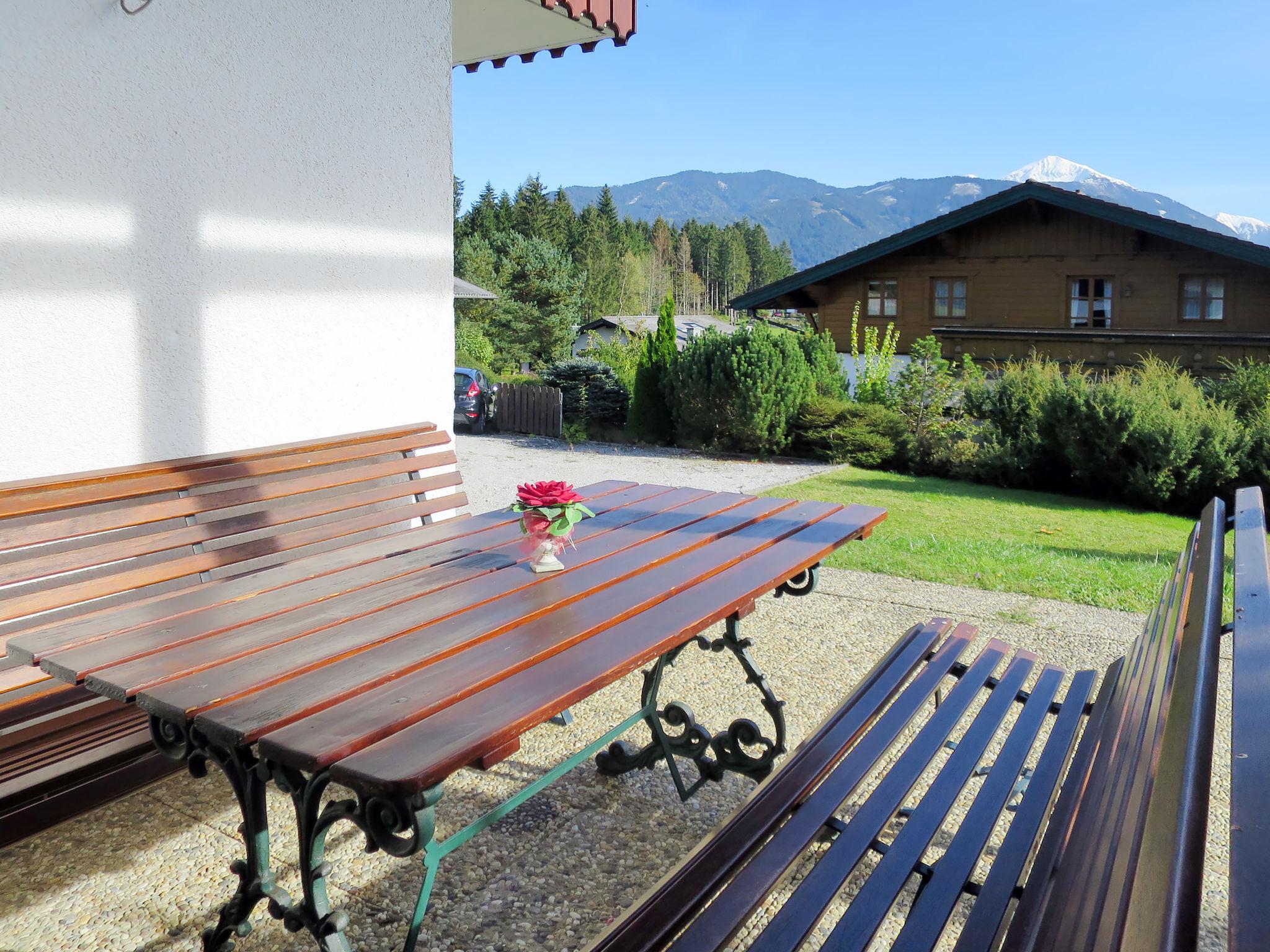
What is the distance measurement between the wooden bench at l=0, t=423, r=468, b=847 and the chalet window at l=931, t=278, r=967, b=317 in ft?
64.6

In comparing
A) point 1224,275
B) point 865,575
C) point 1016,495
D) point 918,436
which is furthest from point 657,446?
point 1224,275

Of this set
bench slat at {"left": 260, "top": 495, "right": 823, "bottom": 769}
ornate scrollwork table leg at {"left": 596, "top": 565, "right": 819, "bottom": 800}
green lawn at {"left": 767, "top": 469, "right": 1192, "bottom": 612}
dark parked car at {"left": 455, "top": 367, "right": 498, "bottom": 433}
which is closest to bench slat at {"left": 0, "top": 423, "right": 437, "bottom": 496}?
bench slat at {"left": 260, "top": 495, "right": 823, "bottom": 769}

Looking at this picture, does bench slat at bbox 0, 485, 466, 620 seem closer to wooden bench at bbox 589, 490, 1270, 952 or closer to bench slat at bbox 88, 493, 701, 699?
bench slat at bbox 88, 493, 701, 699

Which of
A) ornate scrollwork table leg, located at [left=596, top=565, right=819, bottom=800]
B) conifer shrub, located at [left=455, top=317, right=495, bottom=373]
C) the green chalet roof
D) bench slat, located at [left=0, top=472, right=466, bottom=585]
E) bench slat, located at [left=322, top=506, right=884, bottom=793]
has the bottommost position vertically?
ornate scrollwork table leg, located at [left=596, top=565, right=819, bottom=800]

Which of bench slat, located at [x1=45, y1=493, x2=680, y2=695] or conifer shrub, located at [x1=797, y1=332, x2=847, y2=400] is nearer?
bench slat, located at [x1=45, y1=493, x2=680, y2=695]

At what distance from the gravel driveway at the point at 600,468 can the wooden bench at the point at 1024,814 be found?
6.72 metres

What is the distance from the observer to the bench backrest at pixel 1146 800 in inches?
31.5

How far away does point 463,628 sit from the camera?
2.23 meters

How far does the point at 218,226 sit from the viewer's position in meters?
4.01

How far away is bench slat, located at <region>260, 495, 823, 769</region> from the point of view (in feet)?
5.44

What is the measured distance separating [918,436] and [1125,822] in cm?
1197

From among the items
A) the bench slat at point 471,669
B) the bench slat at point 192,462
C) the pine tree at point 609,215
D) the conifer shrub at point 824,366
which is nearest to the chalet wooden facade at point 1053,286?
the conifer shrub at point 824,366

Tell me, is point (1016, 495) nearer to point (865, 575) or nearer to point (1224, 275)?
point (865, 575)

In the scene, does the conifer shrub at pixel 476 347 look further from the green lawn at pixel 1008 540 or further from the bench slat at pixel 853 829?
the bench slat at pixel 853 829
